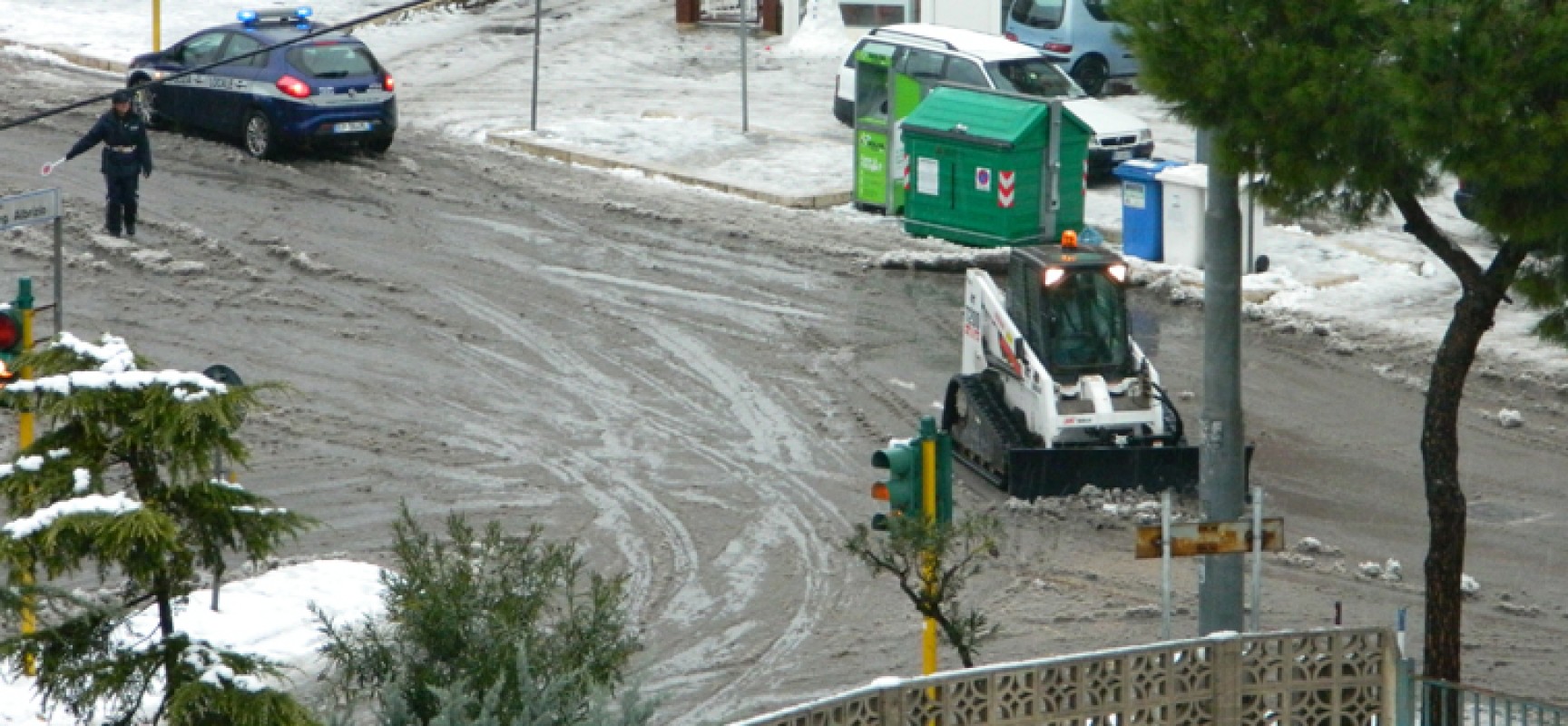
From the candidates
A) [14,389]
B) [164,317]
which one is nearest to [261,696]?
[14,389]

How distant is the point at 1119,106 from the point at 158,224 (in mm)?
12815

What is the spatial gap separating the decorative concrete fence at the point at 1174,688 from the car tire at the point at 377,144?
15973mm

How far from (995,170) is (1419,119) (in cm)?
1242

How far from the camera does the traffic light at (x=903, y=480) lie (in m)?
10.2

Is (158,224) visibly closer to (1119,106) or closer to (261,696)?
(1119,106)

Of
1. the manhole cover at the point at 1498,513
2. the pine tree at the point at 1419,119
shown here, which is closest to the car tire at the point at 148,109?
the manhole cover at the point at 1498,513

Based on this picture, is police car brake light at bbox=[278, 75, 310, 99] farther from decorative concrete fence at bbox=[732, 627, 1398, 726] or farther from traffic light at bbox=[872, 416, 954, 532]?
decorative concrete fence at bbox=[732, 627, 1398, 726]

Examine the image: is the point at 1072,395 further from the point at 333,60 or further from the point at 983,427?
the point at 333,60

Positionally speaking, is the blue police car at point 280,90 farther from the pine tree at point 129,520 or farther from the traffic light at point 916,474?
the pine tree at point 129,520

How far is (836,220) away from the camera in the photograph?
23688 millimetres

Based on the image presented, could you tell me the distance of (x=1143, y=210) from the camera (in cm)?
2197

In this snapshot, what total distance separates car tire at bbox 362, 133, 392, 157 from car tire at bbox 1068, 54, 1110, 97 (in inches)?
374

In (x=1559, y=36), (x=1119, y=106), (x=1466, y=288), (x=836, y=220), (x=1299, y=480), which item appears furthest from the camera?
(x=1119, y=106)

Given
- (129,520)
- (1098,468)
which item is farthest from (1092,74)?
(129,520)
